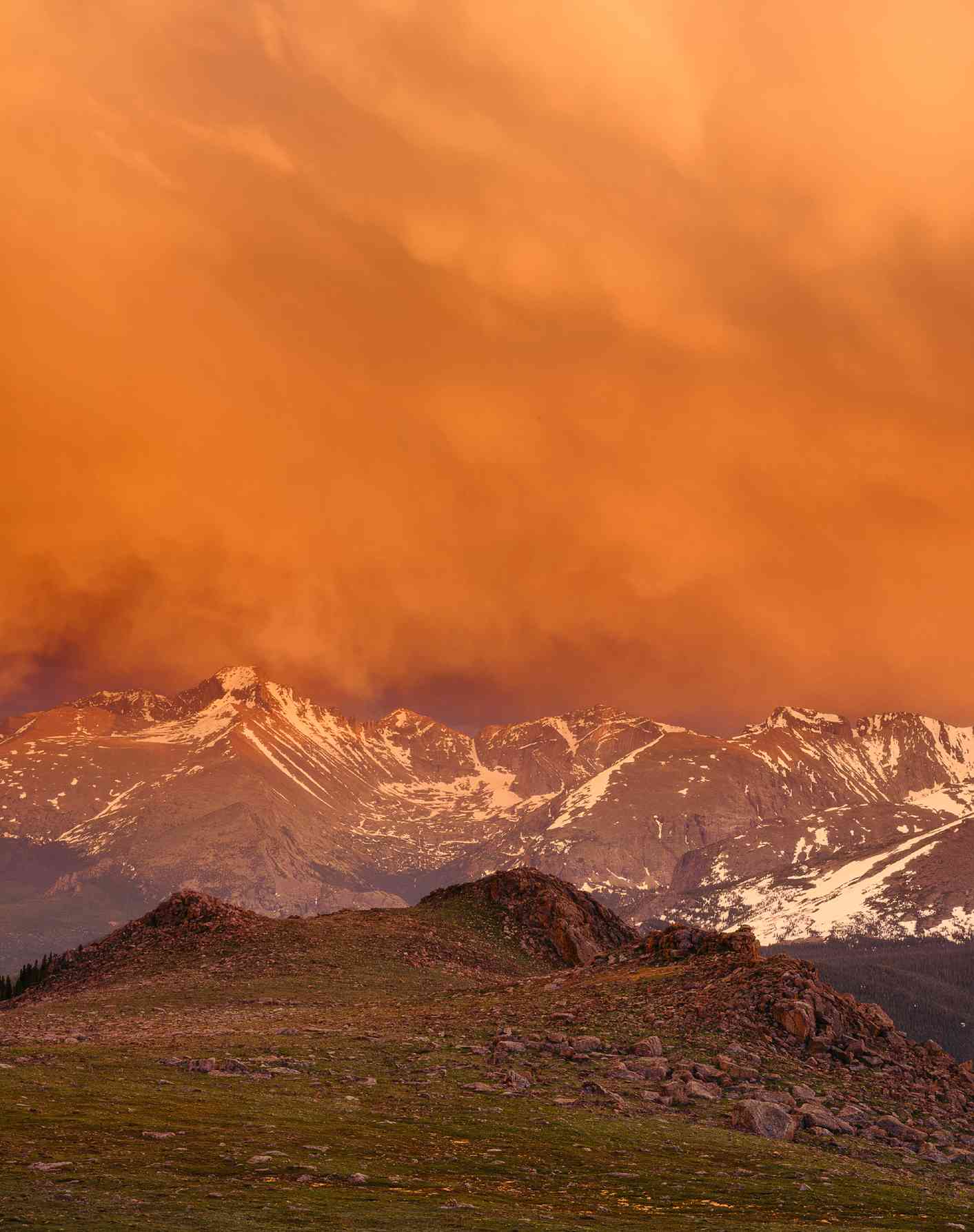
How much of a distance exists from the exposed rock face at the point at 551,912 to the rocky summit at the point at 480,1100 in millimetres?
26639

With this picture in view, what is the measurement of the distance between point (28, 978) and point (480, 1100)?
82.6 m

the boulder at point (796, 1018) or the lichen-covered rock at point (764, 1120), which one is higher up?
the boulder at point (796, 1018)

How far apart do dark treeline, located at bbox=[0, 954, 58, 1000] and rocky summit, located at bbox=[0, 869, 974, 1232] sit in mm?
10081

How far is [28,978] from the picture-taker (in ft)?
373

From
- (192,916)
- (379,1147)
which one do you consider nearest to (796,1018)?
(379,1147)

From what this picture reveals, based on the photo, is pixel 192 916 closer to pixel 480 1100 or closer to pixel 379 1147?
pixel 480 1100

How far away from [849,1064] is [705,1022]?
8.86 metres

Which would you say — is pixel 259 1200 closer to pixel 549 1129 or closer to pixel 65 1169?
pixel 65 1169

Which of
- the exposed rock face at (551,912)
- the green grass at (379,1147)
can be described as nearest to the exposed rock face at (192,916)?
the exposed rock face at (551,912)

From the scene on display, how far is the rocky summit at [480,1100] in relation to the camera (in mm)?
Answer: 33094

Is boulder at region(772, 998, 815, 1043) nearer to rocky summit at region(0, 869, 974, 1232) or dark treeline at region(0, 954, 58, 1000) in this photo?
rocky summit at region(0, 869, 974, 1232)

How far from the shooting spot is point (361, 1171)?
118ft

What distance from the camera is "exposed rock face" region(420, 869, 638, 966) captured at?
414ft

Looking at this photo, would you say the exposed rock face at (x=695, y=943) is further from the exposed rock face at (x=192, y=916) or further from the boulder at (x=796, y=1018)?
the exposed rock face at (x=192, y=916)
